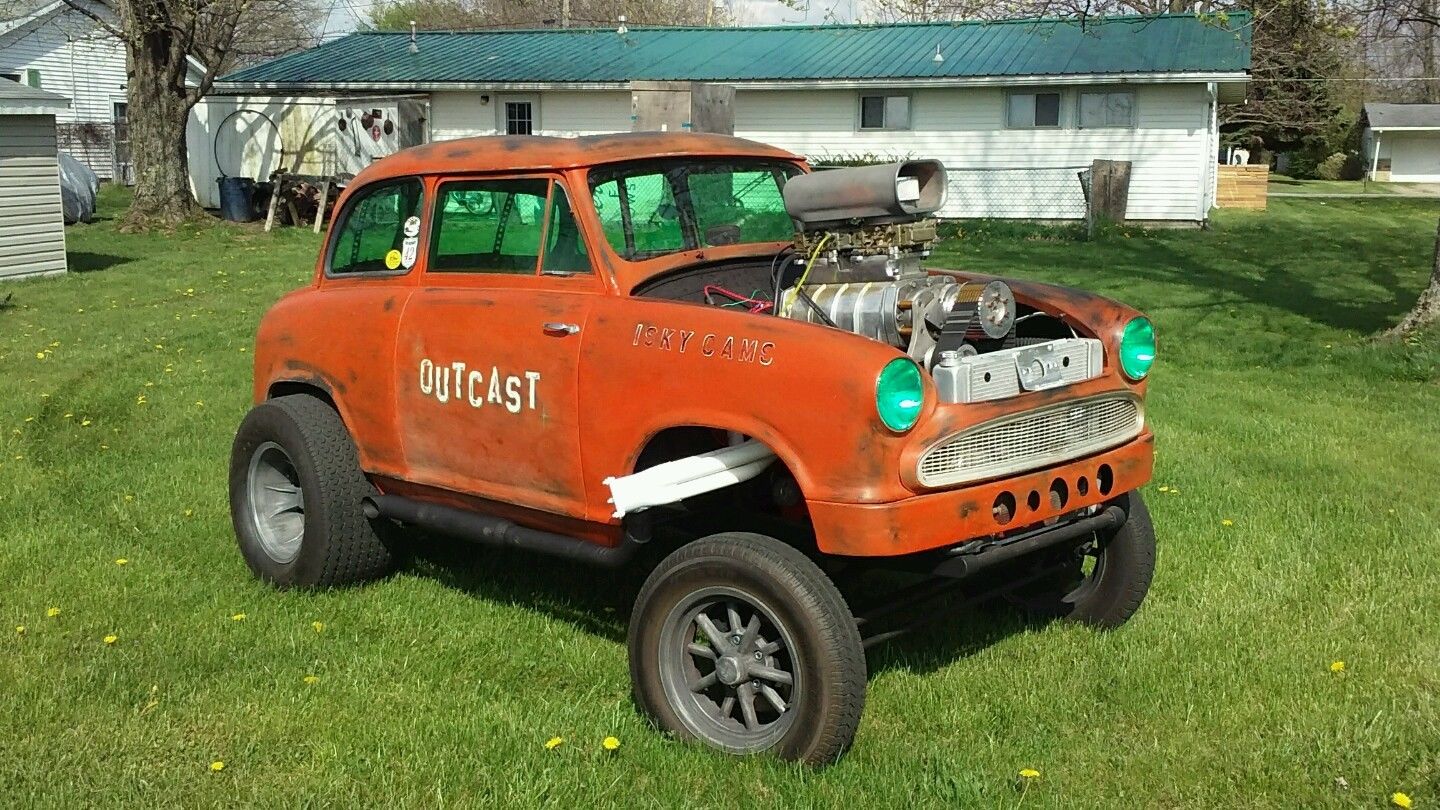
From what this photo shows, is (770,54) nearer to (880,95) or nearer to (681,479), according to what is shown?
(880,95)

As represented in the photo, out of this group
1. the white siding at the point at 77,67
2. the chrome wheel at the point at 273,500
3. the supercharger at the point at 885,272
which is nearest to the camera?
the supercharger at the point at 885,272

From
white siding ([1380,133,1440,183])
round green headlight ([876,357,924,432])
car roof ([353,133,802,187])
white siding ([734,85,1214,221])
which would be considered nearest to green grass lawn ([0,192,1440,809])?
round green headlight ([876,357,924,432])

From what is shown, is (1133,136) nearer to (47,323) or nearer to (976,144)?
(976,144)

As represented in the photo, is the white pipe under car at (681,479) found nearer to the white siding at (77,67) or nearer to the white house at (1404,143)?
the white siding at (77,67)

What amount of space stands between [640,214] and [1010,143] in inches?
966

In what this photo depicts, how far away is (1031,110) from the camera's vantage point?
28.1m

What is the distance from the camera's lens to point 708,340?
4.32 metres

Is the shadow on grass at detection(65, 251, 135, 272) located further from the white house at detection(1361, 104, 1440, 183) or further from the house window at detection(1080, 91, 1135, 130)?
the white house at detection(1361, 104, 1440, 183)

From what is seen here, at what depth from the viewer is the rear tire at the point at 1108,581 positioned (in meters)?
5.22

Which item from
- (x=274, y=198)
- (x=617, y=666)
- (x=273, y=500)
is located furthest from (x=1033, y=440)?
(x=274, y=198)

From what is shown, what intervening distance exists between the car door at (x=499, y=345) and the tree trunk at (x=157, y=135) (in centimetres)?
2040

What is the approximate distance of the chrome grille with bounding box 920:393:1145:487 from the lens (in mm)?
4117

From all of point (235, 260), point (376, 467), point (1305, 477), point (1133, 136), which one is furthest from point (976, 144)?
point (376, 467)

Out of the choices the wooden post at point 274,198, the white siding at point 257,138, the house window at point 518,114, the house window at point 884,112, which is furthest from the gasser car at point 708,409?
the house window at point 518,114
